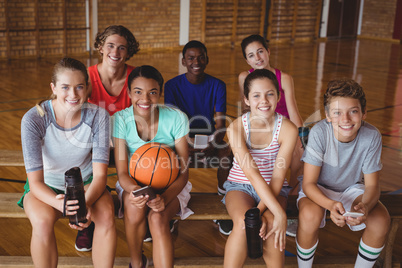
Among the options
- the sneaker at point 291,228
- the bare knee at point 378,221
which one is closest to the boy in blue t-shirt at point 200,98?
the sneaker at point 291,228

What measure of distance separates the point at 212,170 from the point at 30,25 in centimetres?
638

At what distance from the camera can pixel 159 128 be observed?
7.66ft

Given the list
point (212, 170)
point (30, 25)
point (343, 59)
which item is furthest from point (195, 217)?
point (343, 59)

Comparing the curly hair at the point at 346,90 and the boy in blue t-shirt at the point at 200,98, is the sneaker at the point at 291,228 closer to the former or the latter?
the boy in blue t-shirt at the point at 200,98

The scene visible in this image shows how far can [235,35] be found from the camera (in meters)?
12.0

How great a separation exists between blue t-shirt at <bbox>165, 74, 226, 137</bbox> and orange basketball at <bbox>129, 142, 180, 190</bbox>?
777mm

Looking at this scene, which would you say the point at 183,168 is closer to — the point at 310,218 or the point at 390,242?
the point at 310,218

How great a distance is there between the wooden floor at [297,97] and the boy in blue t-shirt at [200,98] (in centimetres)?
51

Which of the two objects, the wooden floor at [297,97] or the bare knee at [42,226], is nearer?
the bare knee at [42,226]

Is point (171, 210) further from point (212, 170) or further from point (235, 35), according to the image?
point (235, 35)

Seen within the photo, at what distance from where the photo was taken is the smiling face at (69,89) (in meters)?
2.13

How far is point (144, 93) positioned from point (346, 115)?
3.20ft

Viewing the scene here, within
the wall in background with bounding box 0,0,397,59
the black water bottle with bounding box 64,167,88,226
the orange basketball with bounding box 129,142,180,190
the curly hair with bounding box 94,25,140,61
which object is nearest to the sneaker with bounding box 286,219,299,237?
the orange basketball with bounding box 129,142,180,190

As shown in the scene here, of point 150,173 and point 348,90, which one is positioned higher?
point 348,90
